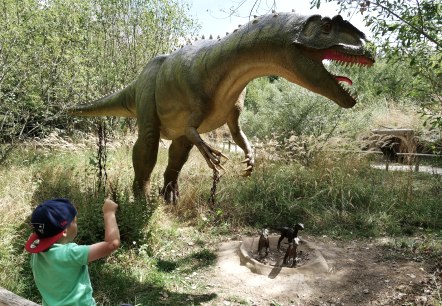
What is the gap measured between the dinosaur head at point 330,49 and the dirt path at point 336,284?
174 cm

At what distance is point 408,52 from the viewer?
4.07 m

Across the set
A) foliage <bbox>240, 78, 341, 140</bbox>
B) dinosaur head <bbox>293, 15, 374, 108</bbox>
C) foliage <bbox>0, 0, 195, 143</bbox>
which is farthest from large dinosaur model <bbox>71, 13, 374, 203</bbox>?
foliage <bbox>240, 78, 341, 140</bbox>

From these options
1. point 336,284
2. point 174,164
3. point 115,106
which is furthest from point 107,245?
point 115,106

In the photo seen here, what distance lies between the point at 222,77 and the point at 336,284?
222 cm

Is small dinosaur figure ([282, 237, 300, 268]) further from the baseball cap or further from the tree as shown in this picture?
the tree

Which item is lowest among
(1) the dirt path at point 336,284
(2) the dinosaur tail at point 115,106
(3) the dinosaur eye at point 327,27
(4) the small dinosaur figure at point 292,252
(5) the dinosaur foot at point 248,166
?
(1) the dirt path at point 336,284

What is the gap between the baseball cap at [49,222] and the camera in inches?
63.4

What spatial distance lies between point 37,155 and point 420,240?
7.00 meters

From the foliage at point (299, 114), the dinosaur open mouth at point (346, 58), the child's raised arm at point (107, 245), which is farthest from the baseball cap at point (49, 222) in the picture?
the foliage at point (299, 114)

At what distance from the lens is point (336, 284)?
3652mm

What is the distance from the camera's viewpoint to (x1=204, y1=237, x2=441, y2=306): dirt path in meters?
3.36

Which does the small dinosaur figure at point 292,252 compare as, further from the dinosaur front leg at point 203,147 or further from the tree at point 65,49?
the tree at point 65,49

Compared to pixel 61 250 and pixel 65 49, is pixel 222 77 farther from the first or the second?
pixel 65 49

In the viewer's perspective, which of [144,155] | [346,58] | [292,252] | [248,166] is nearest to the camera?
[346,58]
